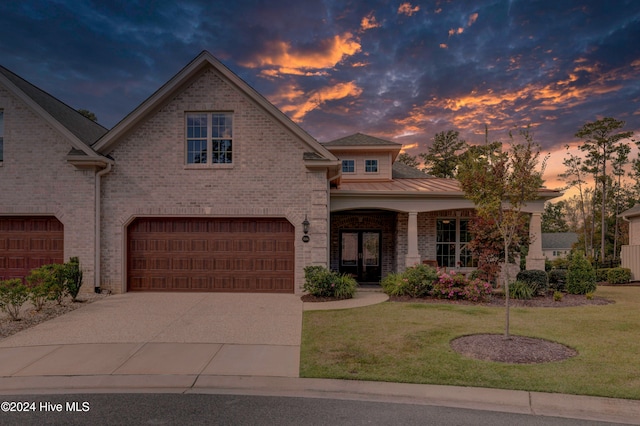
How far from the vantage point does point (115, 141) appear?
41.8 feet

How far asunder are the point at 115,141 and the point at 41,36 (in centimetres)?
916

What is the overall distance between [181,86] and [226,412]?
36.2ft

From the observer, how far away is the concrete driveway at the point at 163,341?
6.08 metres

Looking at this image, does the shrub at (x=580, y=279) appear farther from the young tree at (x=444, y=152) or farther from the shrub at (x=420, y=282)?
the young tree at (x=444, y=152)

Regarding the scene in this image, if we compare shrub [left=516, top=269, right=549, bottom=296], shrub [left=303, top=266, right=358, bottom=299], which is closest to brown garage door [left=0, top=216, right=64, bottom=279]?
shrub [left=303, top=266, right=358, bottom=299]

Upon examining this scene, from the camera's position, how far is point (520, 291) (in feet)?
40.9

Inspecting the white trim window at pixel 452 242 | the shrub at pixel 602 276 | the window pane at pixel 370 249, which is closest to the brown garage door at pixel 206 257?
the window pane at pixel 370 249

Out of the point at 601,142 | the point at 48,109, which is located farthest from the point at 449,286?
the point at 601,142

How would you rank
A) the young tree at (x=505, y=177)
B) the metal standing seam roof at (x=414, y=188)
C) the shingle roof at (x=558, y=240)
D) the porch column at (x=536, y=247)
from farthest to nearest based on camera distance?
1. the shingle roof at (x=558, y=240)
2. the porch column at (x=536, y=247)
3. the metal standing seam roof at (x=414, y=188)
4. the young tree at (x=505, y=177)

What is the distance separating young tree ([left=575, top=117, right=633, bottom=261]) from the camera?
32.1 meters

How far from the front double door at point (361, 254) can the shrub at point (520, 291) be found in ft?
20.9

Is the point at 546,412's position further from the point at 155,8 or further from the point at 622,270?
the point at 622,270

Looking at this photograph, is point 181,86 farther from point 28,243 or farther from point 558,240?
point 558,240

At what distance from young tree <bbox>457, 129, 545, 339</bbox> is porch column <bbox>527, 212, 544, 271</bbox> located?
9736 mm
